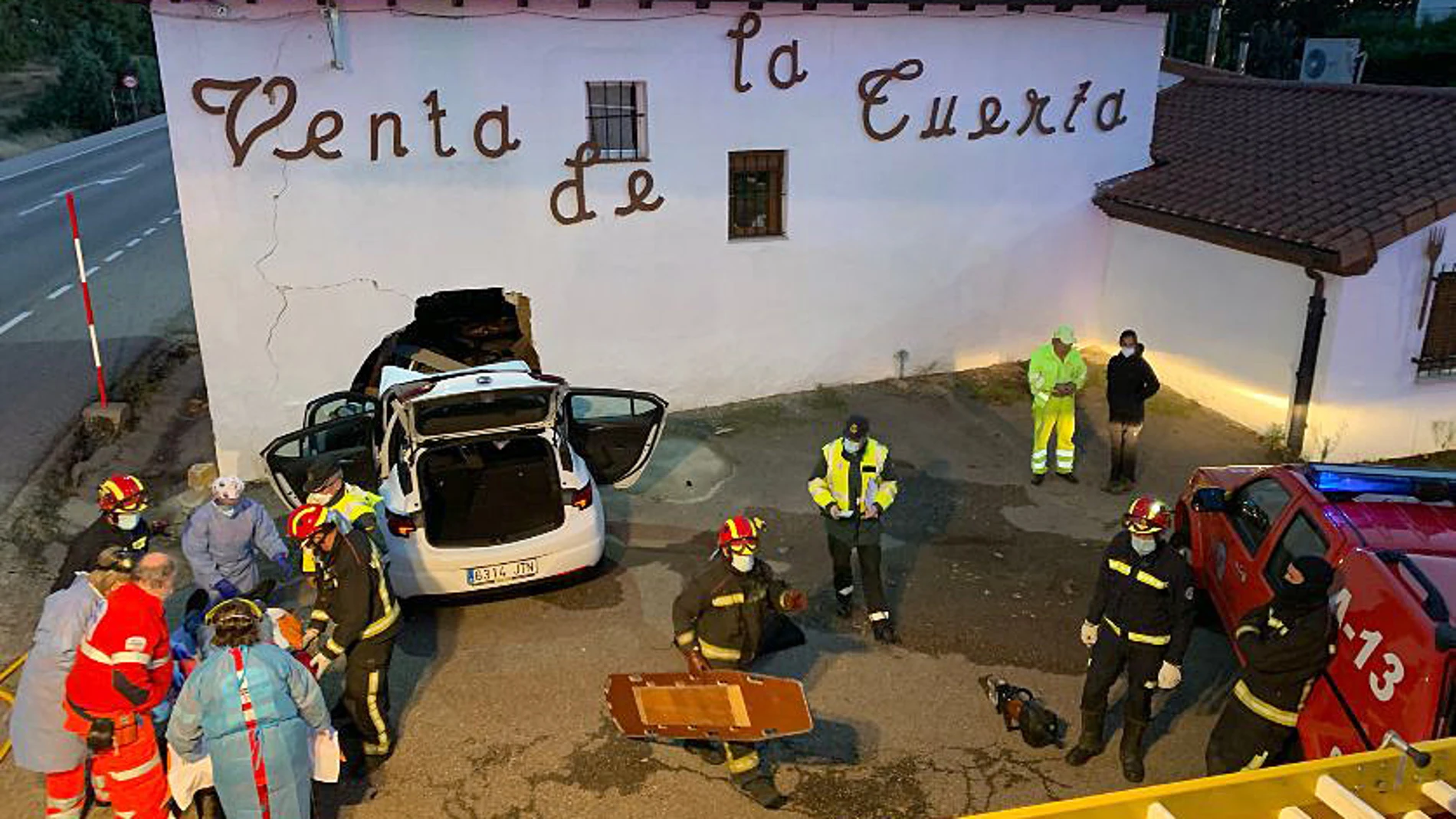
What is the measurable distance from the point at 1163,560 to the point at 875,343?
7.71 m

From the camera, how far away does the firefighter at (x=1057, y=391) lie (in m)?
10.1

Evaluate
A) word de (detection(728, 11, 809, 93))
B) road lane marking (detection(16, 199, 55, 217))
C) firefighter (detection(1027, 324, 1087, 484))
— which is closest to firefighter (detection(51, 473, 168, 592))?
firefighter (detection(1027, 324, 1087, 484))

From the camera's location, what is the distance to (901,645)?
780cm

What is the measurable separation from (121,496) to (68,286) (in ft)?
46.1

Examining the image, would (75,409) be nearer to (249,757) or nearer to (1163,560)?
(249,757)

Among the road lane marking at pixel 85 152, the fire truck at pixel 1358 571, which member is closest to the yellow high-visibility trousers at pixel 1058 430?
the fire truck at pixel 1358 571

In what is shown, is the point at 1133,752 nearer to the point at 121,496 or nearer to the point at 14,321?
the point at 121,496

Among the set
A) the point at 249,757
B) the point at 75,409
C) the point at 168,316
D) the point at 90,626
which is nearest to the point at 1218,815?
the point at 249,757

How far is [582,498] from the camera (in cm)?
802

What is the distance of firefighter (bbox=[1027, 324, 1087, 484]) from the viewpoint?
10.1 m

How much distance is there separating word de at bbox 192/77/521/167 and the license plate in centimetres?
487

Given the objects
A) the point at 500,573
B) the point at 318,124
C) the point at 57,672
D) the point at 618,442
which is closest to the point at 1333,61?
the point at 618,442

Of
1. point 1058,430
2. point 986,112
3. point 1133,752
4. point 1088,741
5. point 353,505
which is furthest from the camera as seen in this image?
point 986,112

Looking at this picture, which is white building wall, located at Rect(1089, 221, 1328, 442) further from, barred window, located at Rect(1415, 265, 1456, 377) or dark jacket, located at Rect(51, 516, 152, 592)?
dark jacket, located at Rect(51, 516, 152, 592)
